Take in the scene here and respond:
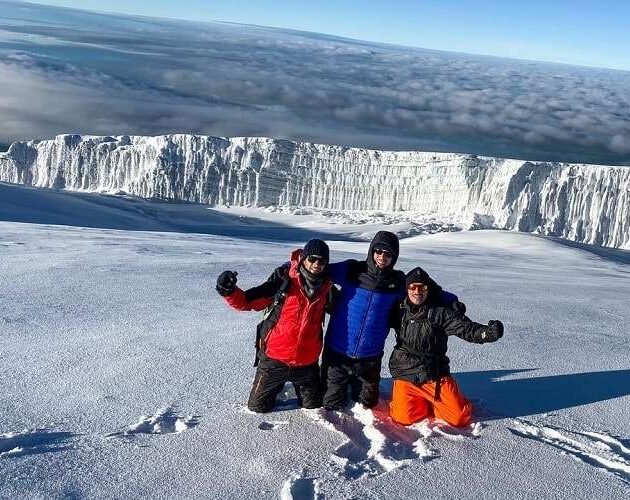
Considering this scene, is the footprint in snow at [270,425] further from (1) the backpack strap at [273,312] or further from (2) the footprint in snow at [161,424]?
(1) the backpack strap at [273,312]

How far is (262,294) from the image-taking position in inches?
170

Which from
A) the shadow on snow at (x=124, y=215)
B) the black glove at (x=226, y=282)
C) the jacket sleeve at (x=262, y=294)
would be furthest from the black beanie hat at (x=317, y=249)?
the shadow on snow at (x=124, y=215)

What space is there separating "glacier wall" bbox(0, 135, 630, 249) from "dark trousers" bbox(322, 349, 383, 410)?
46.5 meters

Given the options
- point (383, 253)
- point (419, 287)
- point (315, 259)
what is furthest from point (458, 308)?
point (315, 259)

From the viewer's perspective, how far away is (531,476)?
3586mm

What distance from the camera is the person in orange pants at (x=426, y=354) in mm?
4242

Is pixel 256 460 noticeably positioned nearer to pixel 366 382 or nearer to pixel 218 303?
pixel 366 382

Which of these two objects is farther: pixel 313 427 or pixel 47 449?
pixel 313 427

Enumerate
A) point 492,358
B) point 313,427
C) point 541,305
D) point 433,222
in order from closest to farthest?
point 313,427 < point 492,358 < point 541,305 < point 433,222

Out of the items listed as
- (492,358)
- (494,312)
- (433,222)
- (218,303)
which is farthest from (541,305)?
(433,222)

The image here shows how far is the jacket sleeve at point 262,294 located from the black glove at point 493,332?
4.14ft

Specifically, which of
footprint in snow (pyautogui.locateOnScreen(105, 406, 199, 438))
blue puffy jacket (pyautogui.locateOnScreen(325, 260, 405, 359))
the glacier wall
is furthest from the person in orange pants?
the glacier wall

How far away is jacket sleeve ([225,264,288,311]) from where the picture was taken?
4.26 m

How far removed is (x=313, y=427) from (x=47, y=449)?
1.45m
